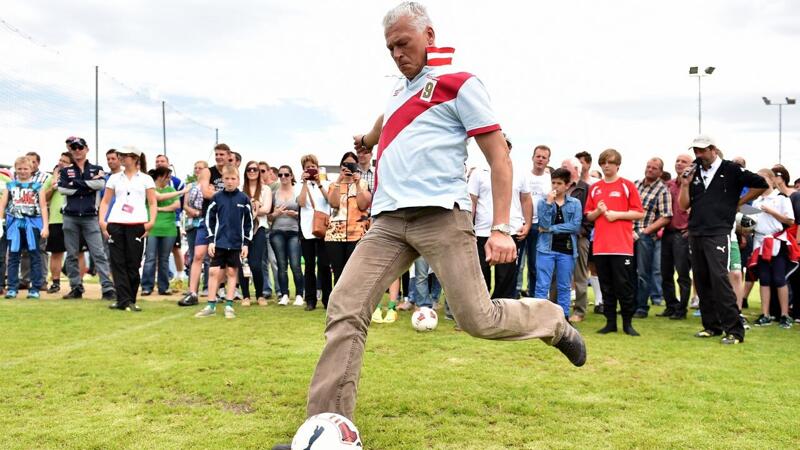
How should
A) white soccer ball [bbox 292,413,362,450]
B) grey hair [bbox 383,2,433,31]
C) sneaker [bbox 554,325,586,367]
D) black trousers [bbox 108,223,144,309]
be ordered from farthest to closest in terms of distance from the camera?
black trousers [bbox 108,223,144,309], sneaker [bbox 554,325,586,367], grey hair [bbox 383,2,433,31], white soccer ball [bbox 292,413,362,450]

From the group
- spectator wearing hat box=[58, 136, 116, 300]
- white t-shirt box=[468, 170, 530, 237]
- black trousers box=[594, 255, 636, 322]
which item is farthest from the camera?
spectator wearing hat box=[58, 136, 116, 300]

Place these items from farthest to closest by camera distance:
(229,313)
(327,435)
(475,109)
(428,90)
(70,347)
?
1. (229,313)
2. (70,347)
3. (428,90)
4. (475,109)
5. (327,435)

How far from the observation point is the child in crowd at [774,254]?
→ 9258 millimetres

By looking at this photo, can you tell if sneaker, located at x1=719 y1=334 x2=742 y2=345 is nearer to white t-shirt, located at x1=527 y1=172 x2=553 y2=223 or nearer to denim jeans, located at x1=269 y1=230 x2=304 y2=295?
white t-shirt, located at x1=527 y1=172 x2=553 y2=223

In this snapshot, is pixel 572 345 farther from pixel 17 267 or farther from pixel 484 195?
pixel 17 267

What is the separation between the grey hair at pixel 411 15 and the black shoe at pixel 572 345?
2038 millimetres

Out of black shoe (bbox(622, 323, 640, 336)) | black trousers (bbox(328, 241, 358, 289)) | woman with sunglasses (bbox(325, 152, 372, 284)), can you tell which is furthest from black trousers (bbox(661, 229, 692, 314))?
black trousers (bbox(328, 241, 358, 289))

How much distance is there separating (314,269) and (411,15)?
22.8 ft

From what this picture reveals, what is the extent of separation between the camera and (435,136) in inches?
144

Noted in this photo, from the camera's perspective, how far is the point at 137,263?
9.62m

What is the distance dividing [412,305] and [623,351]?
13.4ft

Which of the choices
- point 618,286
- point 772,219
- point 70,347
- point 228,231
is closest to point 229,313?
point 228,231

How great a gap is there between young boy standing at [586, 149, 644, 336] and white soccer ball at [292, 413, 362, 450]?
5.44 metres

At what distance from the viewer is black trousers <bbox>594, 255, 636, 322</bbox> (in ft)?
26.3
